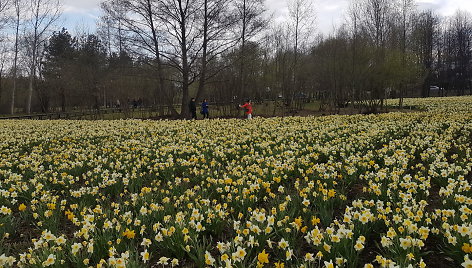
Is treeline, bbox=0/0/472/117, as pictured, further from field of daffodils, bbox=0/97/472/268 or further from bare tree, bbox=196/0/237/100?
→ field of daffodils, bbox=0/97/472/268

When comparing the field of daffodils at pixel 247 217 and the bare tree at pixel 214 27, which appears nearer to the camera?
the field of daffodils at pixel 247 217

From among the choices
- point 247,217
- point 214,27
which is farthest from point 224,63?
point 247,217

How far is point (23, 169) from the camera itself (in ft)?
20.4

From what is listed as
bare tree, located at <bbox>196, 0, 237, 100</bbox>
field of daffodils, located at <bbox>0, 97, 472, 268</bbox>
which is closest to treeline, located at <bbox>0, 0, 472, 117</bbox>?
bare tree, located at <bbox>196, 0, 237, 100</bbox>

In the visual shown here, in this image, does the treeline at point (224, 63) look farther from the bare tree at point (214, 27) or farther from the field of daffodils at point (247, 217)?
the field of daffodils at point (247, 217)

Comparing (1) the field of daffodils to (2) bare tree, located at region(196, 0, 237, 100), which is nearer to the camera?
(1) the field of daffodils

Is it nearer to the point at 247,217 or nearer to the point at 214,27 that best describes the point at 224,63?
the point at 214,27

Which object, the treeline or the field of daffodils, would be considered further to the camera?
the treeline

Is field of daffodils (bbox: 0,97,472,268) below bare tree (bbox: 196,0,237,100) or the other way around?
below

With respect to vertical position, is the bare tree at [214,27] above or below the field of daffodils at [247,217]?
above

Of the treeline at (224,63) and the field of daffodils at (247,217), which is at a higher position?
the treeline at (224,63)

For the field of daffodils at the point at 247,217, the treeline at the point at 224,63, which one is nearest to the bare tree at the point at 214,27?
the treeline at the point at 224,63

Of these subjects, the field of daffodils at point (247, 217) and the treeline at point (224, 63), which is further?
the treeline at point (224, 63)

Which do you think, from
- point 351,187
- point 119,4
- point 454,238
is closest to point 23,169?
point 351,187
